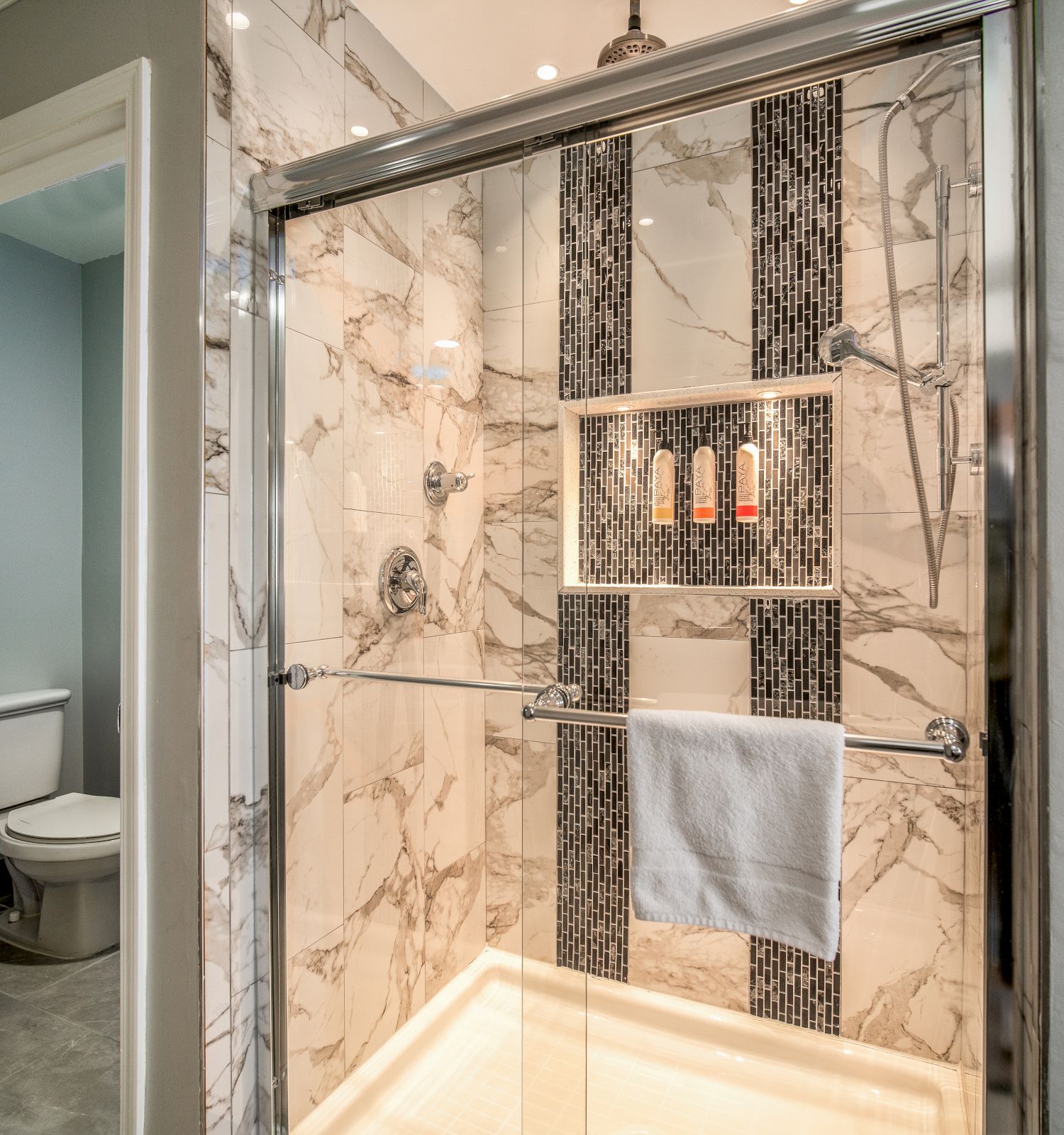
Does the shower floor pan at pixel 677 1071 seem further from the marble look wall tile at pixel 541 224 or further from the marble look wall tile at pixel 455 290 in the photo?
the marble look wall tile at pixel 541 224

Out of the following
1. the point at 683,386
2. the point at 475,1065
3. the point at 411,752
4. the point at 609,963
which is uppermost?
the point at 683,386

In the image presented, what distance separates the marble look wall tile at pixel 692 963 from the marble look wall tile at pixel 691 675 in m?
0.37

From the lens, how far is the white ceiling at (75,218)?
2.23 m

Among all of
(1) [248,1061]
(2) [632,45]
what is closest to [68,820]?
(1) [248,1061]

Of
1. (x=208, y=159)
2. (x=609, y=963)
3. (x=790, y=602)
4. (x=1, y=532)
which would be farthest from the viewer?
(x=1, y=532)

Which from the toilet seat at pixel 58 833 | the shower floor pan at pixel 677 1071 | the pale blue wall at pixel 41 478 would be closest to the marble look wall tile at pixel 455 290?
the shower floor pan at pixel 677 1071

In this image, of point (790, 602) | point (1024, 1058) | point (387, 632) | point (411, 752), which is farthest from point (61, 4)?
point (1024, 1058)

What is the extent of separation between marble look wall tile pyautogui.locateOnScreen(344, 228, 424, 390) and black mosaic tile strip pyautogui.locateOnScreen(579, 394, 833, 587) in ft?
1.48

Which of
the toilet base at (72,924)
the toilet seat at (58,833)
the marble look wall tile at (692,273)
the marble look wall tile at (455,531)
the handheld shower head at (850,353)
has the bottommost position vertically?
the toilet base at (72,924)

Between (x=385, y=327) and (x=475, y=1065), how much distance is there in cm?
152

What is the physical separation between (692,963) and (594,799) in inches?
13.2

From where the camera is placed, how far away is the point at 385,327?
1.39m

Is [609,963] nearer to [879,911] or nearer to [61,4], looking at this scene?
[879,911]

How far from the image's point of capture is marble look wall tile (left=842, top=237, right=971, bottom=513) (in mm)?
966
